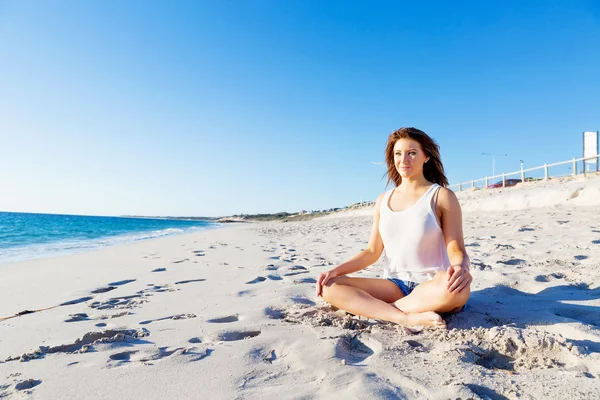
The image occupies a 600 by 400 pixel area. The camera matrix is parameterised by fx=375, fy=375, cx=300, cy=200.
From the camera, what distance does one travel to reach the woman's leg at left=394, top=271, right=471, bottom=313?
2240 millimetres

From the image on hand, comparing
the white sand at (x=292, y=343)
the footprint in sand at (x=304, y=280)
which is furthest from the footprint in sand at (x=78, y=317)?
the footprint in sand at (x=304, y=280)

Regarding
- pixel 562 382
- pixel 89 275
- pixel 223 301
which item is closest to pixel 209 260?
pixel 89 275

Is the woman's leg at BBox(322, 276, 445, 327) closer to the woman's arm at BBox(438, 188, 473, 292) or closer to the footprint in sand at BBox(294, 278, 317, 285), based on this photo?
the woman's arm at BBox(438, 188, 473, 292)

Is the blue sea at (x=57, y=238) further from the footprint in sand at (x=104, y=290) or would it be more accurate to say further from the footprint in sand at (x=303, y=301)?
the footprint in sand at (x=303, y=301)

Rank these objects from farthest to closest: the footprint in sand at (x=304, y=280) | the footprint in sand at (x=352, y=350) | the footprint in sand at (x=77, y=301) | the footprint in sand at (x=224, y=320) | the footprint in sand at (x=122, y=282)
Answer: the footprint in sand at (x=122, y=282)
the footprint in sand at (x=304, y=280)
the footprint in sand at (x=77, y=301)
the footprint in sand at (x=224, y=320)
the footprint in sand at (x=352, y=350)

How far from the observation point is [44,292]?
4059 millimetres

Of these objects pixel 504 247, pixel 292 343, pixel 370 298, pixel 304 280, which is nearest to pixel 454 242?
pixel 370 298

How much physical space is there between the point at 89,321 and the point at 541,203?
11360 mm

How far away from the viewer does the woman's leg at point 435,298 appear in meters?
2.24

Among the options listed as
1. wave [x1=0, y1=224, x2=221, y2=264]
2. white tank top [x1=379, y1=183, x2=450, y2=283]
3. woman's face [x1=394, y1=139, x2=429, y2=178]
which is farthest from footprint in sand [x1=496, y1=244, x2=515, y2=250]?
wave [x1=0, y1=224, x2=221, y2=264]

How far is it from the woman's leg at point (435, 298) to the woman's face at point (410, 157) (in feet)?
2.65

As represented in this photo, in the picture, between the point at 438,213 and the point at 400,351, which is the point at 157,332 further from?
the point at 438,213

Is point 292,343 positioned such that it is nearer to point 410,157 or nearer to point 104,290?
point 410,157

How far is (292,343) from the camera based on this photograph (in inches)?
80.7
